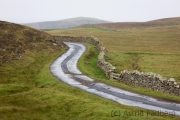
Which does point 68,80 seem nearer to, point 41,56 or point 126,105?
point 126,105

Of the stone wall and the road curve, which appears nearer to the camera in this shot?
the road curve

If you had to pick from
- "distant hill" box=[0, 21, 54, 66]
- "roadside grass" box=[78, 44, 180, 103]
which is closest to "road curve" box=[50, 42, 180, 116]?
"roadside grass" box=[78, 44, 180, 103]

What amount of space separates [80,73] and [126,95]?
47.7 ft

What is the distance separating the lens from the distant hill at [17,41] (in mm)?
50713

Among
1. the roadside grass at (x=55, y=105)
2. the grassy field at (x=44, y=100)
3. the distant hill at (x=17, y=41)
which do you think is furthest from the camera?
the distant hill at (x=17, y=41)

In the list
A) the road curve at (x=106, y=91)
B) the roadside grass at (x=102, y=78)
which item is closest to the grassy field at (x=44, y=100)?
the roadside grass at (x=102, y=78)

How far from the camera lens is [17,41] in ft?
201

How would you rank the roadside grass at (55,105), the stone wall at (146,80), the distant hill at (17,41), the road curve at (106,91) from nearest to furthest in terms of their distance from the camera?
the roadside grass at (55,105)
the road curve at (106,91)
the stone wall at (146,80)
the distant hill at (17,41)

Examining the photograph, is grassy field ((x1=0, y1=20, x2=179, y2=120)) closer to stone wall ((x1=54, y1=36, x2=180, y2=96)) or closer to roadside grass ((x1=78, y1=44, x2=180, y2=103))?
roadside grass ((x1=78, y1=44, x2=180, y2=103))

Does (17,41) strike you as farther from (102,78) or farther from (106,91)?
(106,91)

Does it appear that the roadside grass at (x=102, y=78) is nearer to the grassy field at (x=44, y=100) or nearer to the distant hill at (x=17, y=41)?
the grassy field at (x=44, y=100)

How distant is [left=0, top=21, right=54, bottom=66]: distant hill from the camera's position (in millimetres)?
50713

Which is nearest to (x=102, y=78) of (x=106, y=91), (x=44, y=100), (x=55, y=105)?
(x=106, y=91)

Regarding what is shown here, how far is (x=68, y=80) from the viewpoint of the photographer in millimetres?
35875
